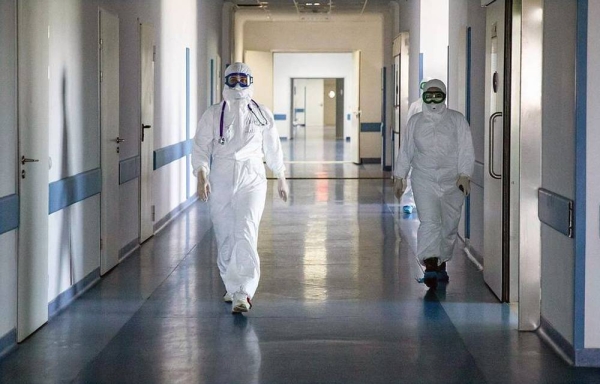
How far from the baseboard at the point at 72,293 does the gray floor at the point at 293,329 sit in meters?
0.06

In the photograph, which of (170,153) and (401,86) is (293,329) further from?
(401,86)

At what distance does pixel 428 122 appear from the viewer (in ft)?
22.7

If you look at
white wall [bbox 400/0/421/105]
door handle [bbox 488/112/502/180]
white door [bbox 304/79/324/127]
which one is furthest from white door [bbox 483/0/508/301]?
white door [bbox 304/79/324/127]

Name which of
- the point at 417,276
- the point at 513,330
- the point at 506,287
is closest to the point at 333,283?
the point at 417,276

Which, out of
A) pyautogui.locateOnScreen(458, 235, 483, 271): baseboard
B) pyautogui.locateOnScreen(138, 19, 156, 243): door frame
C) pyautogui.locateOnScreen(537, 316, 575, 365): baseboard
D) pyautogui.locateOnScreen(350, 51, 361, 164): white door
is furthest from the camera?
pyautogui.locateOnScreen(350, 51, 361, 164): white door

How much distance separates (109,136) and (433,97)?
2594mm

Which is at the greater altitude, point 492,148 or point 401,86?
point 401,86

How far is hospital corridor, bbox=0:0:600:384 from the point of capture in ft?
15.7

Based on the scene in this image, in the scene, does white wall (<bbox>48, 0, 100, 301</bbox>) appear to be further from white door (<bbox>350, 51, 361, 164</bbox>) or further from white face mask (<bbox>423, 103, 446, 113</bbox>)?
white door (<bbox>350, 51, 361, 164</bbox>)

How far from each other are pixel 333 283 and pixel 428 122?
1.40 metres

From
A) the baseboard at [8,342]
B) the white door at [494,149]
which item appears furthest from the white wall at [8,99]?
the white door at [494,149]

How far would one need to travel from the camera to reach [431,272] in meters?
6.94

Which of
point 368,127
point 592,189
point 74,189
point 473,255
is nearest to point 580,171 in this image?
point 592,189

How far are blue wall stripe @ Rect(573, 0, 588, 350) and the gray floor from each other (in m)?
0.27
